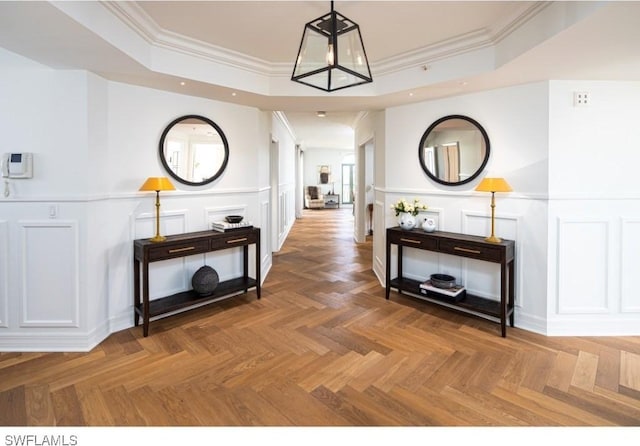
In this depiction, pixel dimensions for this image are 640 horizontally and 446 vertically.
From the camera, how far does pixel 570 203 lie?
3.03 m

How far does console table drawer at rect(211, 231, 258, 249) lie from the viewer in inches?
139

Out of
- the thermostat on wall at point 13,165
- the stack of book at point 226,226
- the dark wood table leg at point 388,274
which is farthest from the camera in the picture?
the dark wood table leg at point 388,274

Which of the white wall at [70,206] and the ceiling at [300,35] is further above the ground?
the ceiling at [300,35]

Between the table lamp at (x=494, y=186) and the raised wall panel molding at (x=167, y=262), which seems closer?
the table lamp at (x=494, y=186)

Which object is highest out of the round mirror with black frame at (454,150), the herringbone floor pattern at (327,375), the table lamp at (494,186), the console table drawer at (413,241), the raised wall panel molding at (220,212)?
the round mirror with black frame at (454,150)

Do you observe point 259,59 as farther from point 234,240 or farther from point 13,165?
point 13,165

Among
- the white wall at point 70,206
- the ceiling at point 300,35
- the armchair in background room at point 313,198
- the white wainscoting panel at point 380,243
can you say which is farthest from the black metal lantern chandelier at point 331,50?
the armchair in background room at point 313,198

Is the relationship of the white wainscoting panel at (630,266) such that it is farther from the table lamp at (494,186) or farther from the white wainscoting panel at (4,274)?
the white wainscoting panel at (4,274)

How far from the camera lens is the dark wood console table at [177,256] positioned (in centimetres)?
307

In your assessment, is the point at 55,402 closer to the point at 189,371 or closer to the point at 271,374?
the point at 189,371

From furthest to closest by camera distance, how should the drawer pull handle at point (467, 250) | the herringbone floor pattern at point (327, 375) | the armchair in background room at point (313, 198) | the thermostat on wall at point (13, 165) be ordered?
the armchair in background room at point (313, 198), the drawer pull handle at point (467, 250), the thermostat on wall at point (13, 165), the herringbone floor pattern at point (327, 375)

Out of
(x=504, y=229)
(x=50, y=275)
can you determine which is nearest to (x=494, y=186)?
(x=504, y=229)

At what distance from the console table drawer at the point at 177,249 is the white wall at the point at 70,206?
0.36m
